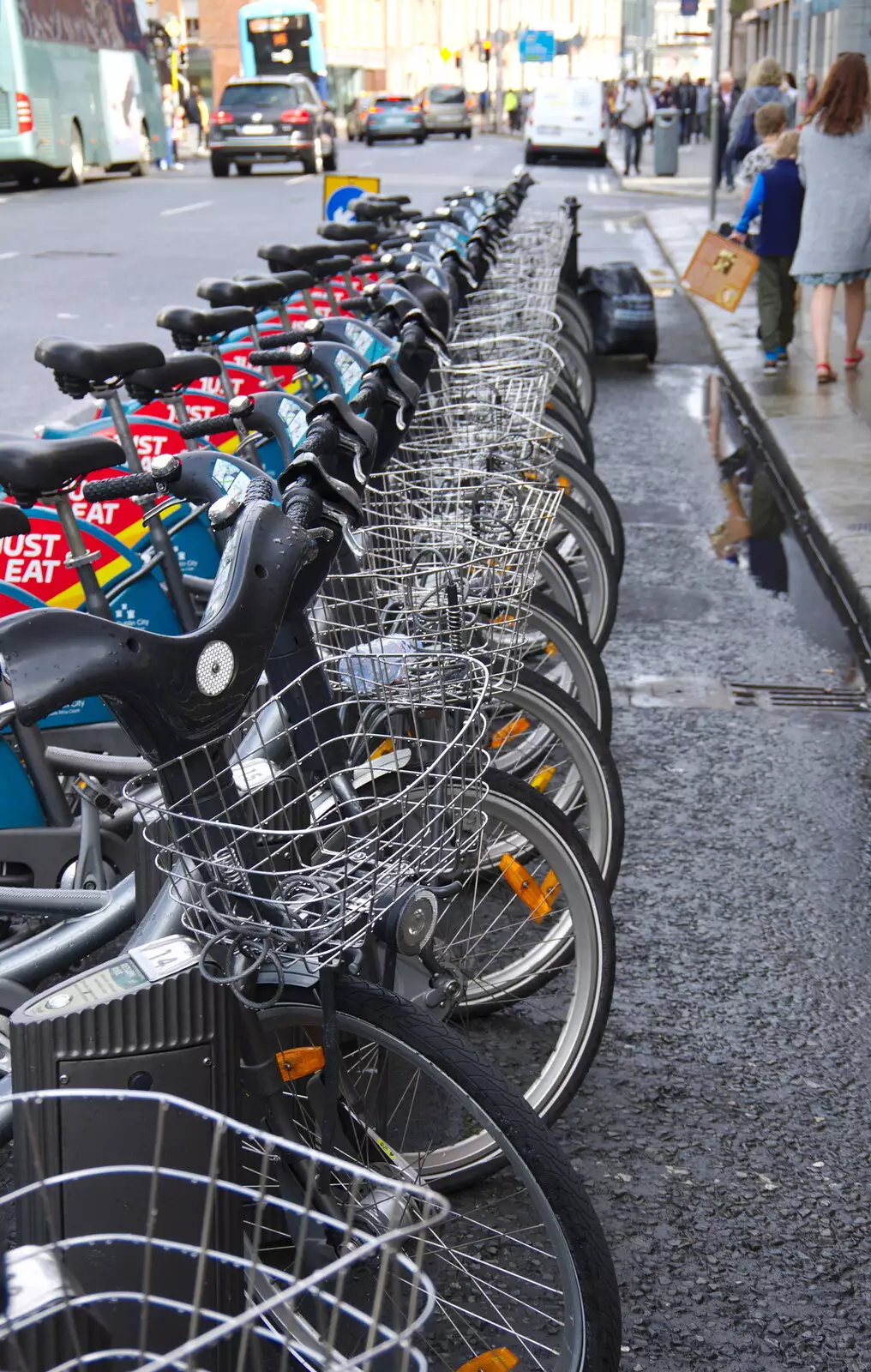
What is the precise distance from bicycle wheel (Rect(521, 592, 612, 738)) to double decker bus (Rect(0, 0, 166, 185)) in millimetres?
21228

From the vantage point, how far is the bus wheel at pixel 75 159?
2633 cm

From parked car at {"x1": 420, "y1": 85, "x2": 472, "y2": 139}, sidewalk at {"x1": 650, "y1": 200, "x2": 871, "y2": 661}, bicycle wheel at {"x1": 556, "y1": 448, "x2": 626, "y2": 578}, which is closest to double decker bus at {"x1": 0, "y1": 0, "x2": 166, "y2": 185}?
sidewalk at {"x1": 650, "y1": 200, "x2": 871, "y2": 661}

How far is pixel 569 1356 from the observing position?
2.18 meters

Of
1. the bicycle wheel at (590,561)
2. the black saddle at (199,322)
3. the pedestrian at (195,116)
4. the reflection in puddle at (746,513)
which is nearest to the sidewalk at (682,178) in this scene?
the pedestrian at (195,116)

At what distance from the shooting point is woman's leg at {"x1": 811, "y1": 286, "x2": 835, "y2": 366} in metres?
10.2

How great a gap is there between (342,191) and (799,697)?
6268mm

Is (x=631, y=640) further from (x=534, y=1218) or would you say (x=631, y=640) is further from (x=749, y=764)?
(x=534, y=1218)

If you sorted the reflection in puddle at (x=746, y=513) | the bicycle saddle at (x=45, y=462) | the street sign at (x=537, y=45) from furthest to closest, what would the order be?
the street sign at (x=537, y=45) < the reflection in puddle at (x=746, y=513) < the bicycle saddle at (x=45, y=462)

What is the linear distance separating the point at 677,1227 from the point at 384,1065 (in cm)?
89

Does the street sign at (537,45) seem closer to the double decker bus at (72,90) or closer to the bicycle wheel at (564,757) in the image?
the double decker bus at (72,90)

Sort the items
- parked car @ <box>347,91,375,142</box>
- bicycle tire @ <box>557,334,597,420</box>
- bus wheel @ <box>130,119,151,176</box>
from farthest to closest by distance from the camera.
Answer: parked car @ <box>347,91,375,142</box> → bus wheel @ <box>130,119,151,176</box> → bicycle tire @ <box>557,334,597,420</box>

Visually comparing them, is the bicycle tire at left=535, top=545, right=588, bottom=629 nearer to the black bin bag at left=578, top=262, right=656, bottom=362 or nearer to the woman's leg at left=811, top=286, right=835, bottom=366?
the woman's leg at left=811, top=286, right=835, bottom=366

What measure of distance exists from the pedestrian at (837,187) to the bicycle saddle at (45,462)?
7950mm

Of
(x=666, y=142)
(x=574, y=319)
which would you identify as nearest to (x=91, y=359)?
(x=574, y=319)
